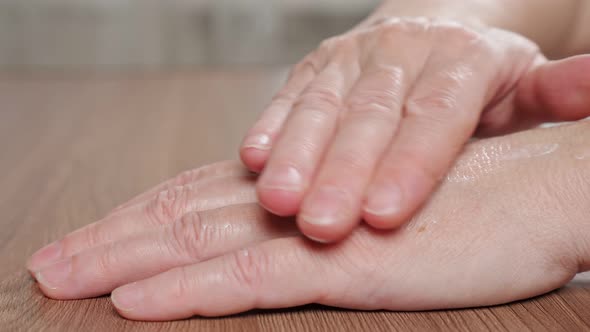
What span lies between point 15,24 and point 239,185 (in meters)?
2.73

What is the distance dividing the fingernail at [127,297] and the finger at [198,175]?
20 centimetres

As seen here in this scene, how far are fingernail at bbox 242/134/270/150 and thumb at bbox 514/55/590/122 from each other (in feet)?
1.17

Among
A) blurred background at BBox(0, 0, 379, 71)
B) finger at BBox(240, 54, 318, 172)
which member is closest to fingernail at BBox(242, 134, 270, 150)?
finger at BBox(240, 54, 318, 172)

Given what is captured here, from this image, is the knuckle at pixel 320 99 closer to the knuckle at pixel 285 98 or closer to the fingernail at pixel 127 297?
the knuckle at pixel 285 98

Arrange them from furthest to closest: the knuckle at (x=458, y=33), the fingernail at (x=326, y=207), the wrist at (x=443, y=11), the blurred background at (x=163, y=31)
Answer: the blurred background at (x=163, y=31) < the wrist at (x=443, y=11) < the knuckle at (x=458, y=33) < the fingernail at (x=326, y=207)

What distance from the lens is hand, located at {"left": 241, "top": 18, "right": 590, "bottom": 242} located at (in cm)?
58

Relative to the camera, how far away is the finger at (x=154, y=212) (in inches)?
26.1

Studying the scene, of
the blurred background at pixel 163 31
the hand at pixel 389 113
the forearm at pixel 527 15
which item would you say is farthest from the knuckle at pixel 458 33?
the blurred background at pixel 163 31

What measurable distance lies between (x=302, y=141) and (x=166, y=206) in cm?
18

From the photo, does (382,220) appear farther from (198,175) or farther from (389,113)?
(198,175)

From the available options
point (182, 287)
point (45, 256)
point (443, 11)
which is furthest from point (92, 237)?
point (443, 11)

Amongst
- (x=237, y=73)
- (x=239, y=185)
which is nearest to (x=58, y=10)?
(x=237, y=73)

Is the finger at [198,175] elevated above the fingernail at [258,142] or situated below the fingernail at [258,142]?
below

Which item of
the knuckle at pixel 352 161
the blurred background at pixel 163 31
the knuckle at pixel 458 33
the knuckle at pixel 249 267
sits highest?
the knuckle at pixel 458 33
